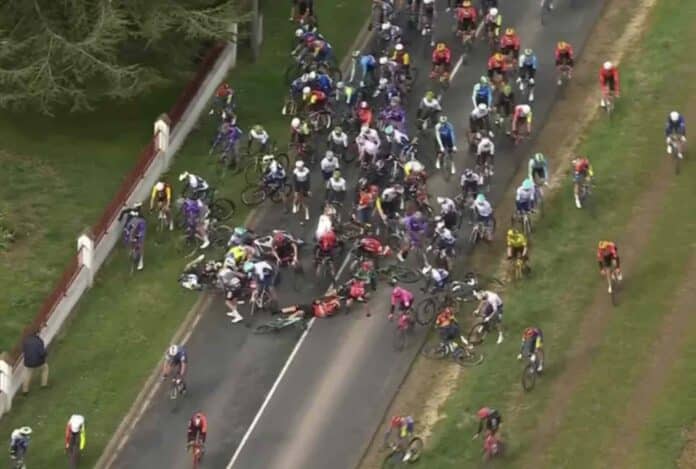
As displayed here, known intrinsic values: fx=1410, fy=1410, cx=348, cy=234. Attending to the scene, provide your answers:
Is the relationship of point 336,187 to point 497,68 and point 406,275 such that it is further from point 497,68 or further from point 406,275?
point 497,68

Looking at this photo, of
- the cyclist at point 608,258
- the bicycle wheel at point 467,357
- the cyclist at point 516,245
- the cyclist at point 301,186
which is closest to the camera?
the bicycle wheel at point 467,357

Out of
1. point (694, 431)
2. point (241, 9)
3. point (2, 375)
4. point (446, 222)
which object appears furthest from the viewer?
point (241, 9)

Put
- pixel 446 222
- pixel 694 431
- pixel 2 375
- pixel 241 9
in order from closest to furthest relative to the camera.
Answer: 1. pixel 694 431
2. pixel 2 375
3. pixel 446 222
4. pixel 241 9

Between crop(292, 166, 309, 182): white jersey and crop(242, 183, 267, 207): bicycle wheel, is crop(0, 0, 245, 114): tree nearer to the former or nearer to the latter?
crop(242, 183, 267, 207): bicycle wheel

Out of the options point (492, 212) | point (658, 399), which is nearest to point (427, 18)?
point (492, 212)

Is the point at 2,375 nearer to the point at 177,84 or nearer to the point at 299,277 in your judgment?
the point at 299,277

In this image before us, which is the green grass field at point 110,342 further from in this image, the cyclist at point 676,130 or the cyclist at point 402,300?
the cyclist at point 676,130

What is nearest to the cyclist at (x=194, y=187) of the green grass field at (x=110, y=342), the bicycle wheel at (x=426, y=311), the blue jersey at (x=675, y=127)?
the green grass field at (x=110, y=342)
